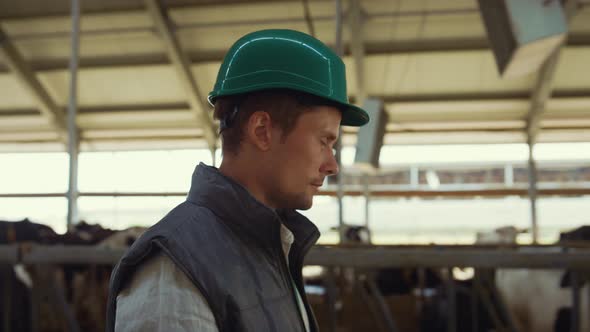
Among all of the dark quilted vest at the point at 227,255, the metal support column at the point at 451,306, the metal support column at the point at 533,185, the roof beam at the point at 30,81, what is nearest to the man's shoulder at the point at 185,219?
the dark quilted vest at the point at 227,255

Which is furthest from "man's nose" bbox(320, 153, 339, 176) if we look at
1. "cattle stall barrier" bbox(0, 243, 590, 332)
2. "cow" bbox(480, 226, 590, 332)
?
"cow" bbox(480, 226, 590, 332)

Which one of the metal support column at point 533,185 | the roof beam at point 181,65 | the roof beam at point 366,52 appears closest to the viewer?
the roof beam at point 181,65

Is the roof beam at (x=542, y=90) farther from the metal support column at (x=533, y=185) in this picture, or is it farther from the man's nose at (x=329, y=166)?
the man's nose at (x=329, y=166)

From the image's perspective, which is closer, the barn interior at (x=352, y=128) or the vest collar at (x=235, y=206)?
the vest collar at (x=235, y=206)

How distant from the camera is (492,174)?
53.0 feet

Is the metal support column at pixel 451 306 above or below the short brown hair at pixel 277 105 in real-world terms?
below

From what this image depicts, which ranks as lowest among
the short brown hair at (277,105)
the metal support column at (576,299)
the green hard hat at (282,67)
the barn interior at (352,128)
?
the metal support column at (576,299)

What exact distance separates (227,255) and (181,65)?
10.1 m

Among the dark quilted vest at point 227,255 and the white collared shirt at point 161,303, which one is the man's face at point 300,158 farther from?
the white collared shirt at point 161,303

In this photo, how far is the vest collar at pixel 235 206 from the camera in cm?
96

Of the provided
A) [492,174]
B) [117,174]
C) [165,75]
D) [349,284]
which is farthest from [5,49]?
[492,174]

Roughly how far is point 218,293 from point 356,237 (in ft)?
22.7

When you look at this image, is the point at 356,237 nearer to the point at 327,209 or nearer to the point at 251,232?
the point at 251,232

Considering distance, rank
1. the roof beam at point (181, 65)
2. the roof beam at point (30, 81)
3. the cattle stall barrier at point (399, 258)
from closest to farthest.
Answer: the cattle stall barrier at point (399, 258) < the roof beam at point (181, 65) < the roof beam at point (30, 81)
